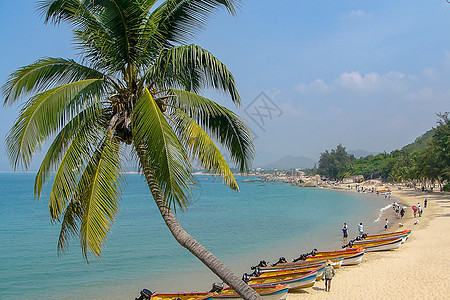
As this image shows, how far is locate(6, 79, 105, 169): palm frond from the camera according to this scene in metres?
3.91

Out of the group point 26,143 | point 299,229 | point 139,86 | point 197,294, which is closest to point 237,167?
point 139,86

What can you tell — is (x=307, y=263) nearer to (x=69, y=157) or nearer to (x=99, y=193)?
(x=99, y=193)

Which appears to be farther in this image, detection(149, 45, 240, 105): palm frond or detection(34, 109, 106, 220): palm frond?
detection(149, 45, 240, 105): palm frond

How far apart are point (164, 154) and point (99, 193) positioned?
0.97 metres

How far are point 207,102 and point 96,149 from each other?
61.0 inches

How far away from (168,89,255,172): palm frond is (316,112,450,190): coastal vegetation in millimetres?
49379

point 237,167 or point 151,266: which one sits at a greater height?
point 237,167

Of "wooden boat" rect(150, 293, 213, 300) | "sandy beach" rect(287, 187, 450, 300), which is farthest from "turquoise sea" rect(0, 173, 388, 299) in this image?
"sandy beach" rect(287, 187, 450, 300)

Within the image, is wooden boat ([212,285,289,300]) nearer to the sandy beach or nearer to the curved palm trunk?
the sandy beach

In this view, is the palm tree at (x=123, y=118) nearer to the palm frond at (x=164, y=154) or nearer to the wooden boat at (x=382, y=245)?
the palm frond at (x=164, y=154)

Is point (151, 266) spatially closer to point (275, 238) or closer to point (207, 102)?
point (275, 238)

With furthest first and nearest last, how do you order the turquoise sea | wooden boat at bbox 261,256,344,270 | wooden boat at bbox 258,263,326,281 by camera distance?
the turquoise sea, wooden boat at bbox 261,256,344,270, wooden boat at bbox 258,263,326,281

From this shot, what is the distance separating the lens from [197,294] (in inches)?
436

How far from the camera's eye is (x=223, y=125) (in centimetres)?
532
